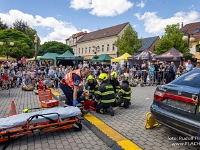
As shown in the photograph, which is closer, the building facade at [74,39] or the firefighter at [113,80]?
the firefighter at [113,80]

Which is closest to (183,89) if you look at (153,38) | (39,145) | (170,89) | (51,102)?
(170,89)

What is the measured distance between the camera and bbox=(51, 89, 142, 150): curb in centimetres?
372

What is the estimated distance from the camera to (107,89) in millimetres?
5742

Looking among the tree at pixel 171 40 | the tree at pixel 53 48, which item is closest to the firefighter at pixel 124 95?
the tree at pixel 171 40

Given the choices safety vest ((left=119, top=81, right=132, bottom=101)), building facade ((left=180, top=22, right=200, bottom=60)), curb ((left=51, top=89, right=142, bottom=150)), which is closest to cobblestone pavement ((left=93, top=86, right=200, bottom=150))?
curb ((left=51, top=89, right=142, bottom=150))

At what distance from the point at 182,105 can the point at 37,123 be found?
303cm

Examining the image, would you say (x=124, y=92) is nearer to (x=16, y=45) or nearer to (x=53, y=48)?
(x=16, y=45)

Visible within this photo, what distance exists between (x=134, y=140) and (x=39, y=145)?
6.69ft

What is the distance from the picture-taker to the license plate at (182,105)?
126 inches

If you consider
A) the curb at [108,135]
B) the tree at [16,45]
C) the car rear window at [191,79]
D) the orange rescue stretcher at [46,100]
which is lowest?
the curb at [108,135]

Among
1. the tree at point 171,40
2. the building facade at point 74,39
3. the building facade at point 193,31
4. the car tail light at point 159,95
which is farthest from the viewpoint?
the building facade at point 74,39

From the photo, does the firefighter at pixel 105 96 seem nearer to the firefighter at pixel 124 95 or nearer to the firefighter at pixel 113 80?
the firefighter at pixel 124 95

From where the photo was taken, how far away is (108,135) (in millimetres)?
4211

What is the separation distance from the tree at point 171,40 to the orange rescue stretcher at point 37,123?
102 feet
